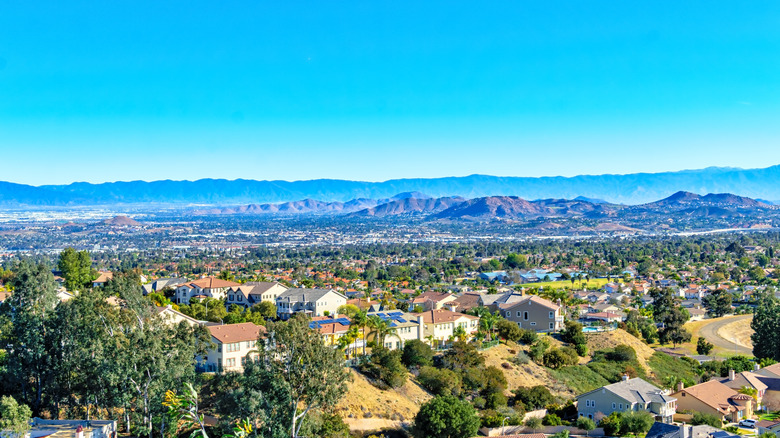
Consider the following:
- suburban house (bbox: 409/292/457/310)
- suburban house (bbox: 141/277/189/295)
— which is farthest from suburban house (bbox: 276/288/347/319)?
suburban house (bbox: 141/277/189/295)

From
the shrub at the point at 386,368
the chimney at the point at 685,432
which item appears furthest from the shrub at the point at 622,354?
the chimney at the point at 685,432

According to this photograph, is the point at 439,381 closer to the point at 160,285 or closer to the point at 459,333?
the point at 459,333

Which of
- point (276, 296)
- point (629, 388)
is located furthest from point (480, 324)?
point (276, 296)

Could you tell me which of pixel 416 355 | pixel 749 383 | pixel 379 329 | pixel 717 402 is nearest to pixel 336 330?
pixel 379 329

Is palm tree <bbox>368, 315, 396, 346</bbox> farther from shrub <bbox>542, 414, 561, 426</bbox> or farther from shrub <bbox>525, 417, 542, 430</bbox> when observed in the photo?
shrub <bbox>542, 414, 561, 426</bbox>

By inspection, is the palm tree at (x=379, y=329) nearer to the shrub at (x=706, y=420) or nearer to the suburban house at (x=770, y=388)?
the shrub at (x=706, y=420)

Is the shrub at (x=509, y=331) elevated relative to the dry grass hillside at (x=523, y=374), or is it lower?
elevated
